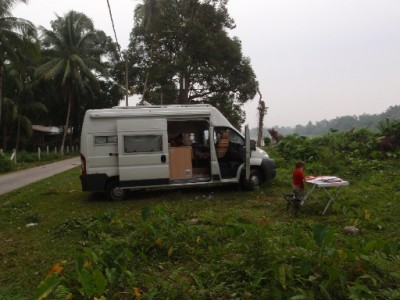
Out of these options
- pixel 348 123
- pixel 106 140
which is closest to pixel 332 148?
pixel 106 140

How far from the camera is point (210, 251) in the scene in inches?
211

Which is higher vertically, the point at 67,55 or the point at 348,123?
the point at 67,55

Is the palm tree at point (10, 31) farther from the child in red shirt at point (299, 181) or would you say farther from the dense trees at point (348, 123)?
the child in red shirt at point (299, 181)

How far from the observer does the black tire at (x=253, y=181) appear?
1055cm

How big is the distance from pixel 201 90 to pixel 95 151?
24.3m

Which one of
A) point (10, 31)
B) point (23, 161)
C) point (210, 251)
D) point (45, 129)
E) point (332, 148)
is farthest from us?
point (45, 129)

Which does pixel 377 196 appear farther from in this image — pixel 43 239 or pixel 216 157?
pixel 43 239

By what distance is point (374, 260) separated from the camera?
438cm

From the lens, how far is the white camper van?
381 inches

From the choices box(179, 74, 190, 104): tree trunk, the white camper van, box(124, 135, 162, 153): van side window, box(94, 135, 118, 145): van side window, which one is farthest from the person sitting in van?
box(179, 74, 190, 104): tree trunk

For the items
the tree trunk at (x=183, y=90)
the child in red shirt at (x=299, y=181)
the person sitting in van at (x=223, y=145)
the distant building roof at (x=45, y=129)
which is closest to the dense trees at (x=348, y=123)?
the tree trunk at (x=183, y=90)

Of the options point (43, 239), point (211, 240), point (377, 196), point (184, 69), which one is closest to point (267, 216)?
point (211, 240)

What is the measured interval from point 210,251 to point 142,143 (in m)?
4.93

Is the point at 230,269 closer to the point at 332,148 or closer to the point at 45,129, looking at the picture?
the point at 332,148
